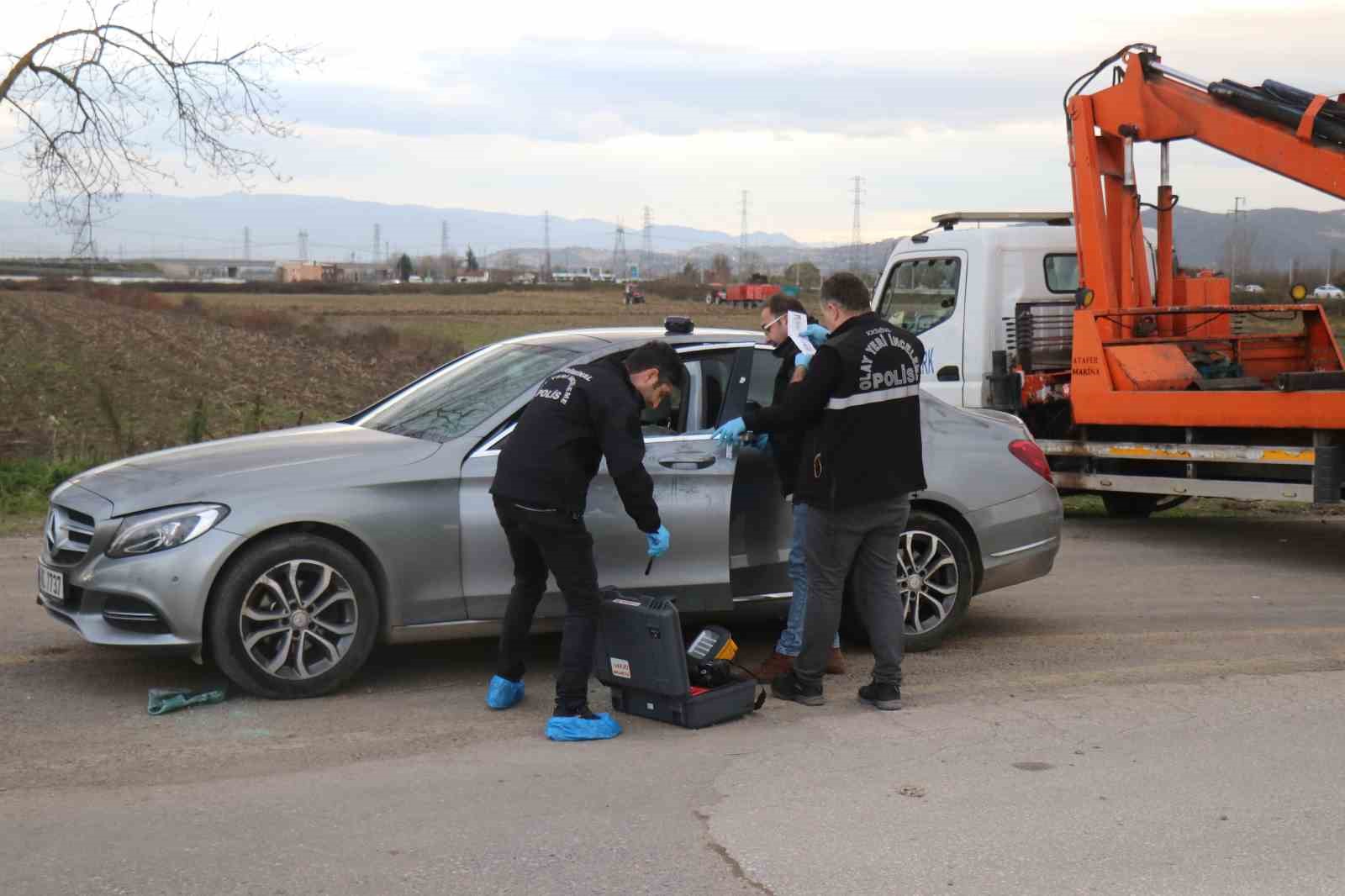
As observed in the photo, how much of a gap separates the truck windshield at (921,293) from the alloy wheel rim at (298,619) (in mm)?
7641

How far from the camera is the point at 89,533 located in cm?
632

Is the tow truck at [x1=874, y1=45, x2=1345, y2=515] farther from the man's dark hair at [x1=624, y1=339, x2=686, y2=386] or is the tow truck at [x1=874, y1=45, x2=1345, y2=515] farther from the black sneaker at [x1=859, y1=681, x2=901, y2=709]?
the man's dark hair at [x1=624, y1=339, x2=686, y2=386]

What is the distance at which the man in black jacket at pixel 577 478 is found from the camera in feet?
19.6

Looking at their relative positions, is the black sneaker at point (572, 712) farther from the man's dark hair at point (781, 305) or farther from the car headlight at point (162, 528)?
the man's dark hair at point (781, 305)

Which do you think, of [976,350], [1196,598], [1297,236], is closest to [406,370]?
[976,350]

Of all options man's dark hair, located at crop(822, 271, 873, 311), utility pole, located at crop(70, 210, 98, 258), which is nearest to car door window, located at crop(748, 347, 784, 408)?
man's dark hair, located at crop(822, 271, 873, 311)

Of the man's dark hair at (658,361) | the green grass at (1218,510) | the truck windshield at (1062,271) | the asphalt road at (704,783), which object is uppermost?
the truck windshield at (1062,271)

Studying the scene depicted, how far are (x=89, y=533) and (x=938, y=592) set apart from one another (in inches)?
163

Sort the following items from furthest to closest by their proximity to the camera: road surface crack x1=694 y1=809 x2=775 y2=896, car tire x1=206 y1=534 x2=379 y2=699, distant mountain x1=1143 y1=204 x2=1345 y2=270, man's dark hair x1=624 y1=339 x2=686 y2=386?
distant mountain x1=1143 y1=204 x2=1345 y2=270 → car tire x1=206 y1=534 x2=379 y2=699 → man's dark hair x1=624 y1=339 x2=686 y2=386 → road surface crack x1=694 y1=809 x2=775 y2=896

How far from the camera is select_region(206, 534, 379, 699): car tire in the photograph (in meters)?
6.20

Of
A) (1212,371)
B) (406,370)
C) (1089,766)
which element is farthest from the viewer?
(406,370)

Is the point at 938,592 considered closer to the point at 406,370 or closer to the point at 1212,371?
the point at 1212,371

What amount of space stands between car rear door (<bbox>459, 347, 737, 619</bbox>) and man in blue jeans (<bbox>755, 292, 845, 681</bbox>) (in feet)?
0.93

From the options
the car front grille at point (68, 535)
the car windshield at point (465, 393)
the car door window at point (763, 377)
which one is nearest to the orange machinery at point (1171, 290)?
the car door window at point (763, 377)
